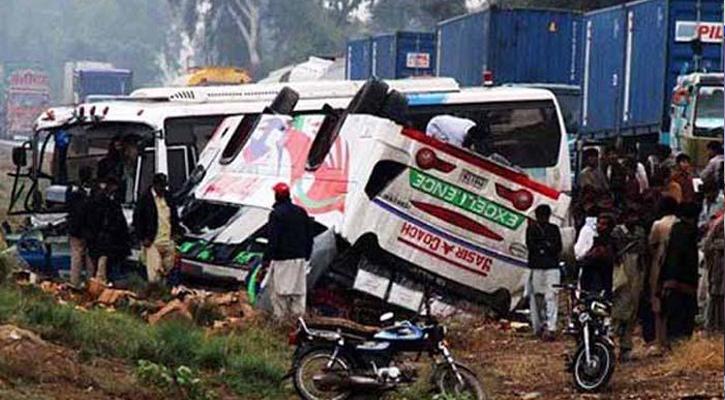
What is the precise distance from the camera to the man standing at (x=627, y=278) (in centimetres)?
1645

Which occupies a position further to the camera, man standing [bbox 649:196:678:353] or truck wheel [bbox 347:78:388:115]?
truck wheel [bbox 347:78:388:115]

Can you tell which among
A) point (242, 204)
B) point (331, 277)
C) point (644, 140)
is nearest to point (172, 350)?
point (331, 277)

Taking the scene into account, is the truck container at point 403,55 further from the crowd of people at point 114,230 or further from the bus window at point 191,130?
the crowd of people at point 114,230

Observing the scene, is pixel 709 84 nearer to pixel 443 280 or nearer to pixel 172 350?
pixel 443 280

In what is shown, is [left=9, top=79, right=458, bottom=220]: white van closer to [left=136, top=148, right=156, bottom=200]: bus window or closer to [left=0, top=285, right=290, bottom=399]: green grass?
[left=136, top=148, right=156, bottom=200]: bus window

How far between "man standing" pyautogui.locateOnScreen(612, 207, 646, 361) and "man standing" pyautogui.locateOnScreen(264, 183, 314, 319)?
318 centimetres

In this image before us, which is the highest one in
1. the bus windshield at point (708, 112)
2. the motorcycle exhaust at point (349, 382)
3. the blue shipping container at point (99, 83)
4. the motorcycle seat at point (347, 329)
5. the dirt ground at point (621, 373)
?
the bus windshield at point (708, 112)

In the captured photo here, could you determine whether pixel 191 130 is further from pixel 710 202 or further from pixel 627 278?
pixel 627 278

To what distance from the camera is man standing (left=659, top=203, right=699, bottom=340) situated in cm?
1630

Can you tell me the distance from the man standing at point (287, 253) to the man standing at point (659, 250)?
345 centimetres

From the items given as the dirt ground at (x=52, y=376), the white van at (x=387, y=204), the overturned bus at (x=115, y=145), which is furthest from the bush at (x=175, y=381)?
the overturned bus at (x=115, y=145)

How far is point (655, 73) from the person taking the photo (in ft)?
103

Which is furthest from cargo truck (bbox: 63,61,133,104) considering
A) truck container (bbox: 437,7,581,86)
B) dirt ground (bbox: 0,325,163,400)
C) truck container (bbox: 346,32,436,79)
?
dirt ground (bbox: 0,325,163,400)

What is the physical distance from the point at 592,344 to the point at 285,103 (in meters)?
9.59
